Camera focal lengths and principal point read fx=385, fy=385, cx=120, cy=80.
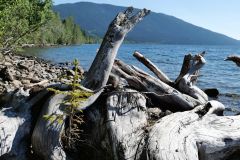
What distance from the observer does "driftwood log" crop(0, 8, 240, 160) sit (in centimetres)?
527

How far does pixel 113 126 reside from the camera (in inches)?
214

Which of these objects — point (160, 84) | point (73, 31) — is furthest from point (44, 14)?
point (73, 31)

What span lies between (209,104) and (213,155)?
55.3 inches

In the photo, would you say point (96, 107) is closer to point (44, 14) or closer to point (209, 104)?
point (209, 104)

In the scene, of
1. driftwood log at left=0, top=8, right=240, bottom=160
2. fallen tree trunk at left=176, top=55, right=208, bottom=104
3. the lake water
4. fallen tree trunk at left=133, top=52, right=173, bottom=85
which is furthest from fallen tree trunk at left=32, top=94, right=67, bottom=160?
the lake water

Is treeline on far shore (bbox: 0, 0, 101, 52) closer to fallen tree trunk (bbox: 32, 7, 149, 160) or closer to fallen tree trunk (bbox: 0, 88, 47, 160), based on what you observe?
fallen tree trunk (bbox: 0, 88, 47, 160)

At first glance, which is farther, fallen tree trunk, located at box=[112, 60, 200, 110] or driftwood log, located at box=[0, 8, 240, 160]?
fallen tree trunk, located at box=[112, 60, 200, 110]

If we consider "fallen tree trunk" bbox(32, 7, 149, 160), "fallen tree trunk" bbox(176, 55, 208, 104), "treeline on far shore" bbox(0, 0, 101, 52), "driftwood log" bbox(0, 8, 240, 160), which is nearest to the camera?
"driftwood log" bbox(0, 8, 240, 160)

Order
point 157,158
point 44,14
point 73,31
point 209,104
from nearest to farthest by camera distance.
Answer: point 157,158, point 209,104, point 44,14, point 73,31

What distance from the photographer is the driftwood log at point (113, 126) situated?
527cm

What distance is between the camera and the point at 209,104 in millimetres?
6688

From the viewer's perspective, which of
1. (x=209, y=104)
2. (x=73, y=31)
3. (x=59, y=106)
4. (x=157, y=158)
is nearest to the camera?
(x=157, y=158)

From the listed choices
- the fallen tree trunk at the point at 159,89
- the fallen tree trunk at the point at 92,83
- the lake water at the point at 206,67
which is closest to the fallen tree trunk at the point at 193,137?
the fallen tree trunk at the point at 159,89

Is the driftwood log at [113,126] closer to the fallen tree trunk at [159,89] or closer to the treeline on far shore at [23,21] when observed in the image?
the fallen tree trunk at [159,89]
